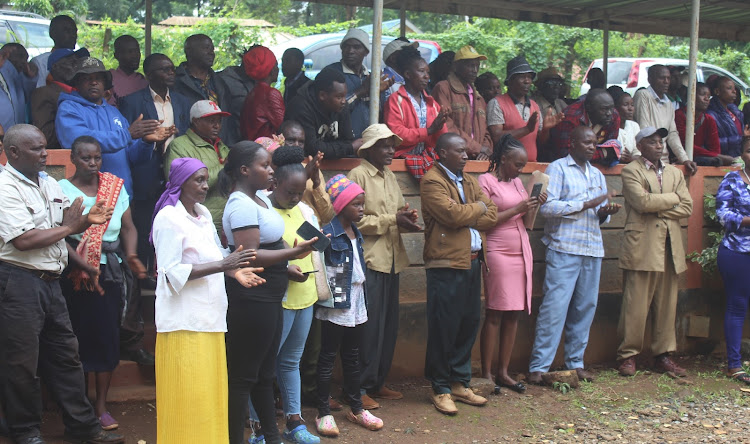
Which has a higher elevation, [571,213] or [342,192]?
[342,192]

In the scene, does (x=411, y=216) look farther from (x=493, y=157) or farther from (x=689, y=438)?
(x=689, y=438)

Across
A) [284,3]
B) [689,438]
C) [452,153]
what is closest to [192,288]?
[452,153]

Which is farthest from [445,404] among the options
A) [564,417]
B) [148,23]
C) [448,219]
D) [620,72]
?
[620,72]

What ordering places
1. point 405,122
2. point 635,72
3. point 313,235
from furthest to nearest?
1. point 635,72
2. point 405,122
3. point 313,235

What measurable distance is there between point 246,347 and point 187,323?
0.45 m

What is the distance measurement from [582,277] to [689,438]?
5.48 ft

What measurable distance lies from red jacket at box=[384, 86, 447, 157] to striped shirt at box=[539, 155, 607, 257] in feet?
3.58

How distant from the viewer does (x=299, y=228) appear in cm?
473

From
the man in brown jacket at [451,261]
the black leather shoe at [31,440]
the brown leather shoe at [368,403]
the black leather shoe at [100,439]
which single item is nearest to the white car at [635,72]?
the man in brown jacket at [451,261]

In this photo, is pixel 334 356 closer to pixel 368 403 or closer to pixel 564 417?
pixel 368 403

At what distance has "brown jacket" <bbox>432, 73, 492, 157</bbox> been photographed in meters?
7.31

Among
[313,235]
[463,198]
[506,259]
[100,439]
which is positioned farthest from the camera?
[506,259]

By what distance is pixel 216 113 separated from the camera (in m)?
5.82

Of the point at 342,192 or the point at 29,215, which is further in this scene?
the point at 342,192
